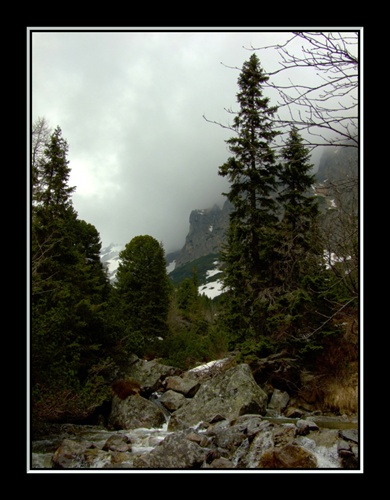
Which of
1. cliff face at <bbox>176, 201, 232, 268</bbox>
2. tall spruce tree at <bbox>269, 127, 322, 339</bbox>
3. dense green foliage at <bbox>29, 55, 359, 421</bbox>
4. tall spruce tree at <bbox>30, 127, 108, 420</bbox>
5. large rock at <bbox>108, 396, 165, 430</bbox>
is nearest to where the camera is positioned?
tall spruce tree at <bbox>30, 127, 108, 420</bbox>

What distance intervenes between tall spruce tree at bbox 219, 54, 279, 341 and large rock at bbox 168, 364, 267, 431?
10.8 feet

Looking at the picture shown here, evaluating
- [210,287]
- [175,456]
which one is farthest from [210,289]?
[175,456]


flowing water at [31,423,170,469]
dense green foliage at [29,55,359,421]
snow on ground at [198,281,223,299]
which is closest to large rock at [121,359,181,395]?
dense green foliage at [29,55,359,421]

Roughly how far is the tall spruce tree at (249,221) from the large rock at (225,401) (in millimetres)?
3290

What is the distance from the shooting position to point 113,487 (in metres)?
2.47

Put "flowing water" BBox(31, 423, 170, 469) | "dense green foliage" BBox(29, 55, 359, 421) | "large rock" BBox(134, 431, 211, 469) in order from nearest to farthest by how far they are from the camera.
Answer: "large rock" BBox(134, 431, 211, 469) < "flowing water" BBox(31, 423, 170, 469) < "dense green foliage" BBox(29, 55, 359, 421)

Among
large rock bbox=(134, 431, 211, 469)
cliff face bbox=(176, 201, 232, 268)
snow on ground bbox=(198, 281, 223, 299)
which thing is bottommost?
snow on ground bbox=(198, 281, 223, 299)

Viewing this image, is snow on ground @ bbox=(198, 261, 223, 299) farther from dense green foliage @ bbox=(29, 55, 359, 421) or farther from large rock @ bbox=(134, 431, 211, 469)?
large rock @ bbox=(134, 431, 211, 469)

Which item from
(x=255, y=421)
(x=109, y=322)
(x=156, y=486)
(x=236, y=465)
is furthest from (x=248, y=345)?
(x=156, y=486)

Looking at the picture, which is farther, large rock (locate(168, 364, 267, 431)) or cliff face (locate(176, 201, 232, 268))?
cliff face (locate(176, 201, 232, 268))

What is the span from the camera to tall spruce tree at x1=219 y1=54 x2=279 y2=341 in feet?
59.0
